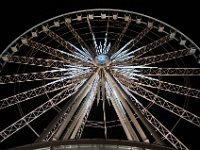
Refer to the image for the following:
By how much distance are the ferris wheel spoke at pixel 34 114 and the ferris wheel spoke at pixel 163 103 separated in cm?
449

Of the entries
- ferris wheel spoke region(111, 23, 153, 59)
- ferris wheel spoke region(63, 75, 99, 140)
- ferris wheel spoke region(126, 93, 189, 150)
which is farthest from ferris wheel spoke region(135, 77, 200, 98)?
ferris wheel spoke region(63, 75, 99, 140)

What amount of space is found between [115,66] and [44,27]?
24.4ft

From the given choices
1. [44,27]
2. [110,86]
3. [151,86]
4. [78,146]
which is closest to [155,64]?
[151,86]

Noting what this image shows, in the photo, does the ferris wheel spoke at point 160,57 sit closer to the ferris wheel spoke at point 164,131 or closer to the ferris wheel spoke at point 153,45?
the ferris wheel spoke at point 153,45

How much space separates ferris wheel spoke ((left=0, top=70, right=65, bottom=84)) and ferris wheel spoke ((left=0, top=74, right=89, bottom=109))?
45cm

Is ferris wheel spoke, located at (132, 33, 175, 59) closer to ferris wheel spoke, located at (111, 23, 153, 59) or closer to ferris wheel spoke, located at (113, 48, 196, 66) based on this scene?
ferris wheel spoke, located at (113, 48, 196, 66)

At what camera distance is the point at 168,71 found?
3381 cm

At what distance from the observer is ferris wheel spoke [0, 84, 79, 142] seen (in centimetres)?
3228

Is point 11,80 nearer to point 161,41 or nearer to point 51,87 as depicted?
point 51,87

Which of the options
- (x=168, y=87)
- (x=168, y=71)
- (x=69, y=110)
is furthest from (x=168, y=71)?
(x=69, y=110)

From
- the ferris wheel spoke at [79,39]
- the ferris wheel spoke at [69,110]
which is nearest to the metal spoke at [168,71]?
the ferris wheel spoke at [79,39]

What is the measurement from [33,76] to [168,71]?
9364 mm

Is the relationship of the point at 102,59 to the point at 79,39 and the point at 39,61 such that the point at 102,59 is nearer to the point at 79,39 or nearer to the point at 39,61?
the point at 79,39

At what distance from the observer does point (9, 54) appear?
35.6 m
